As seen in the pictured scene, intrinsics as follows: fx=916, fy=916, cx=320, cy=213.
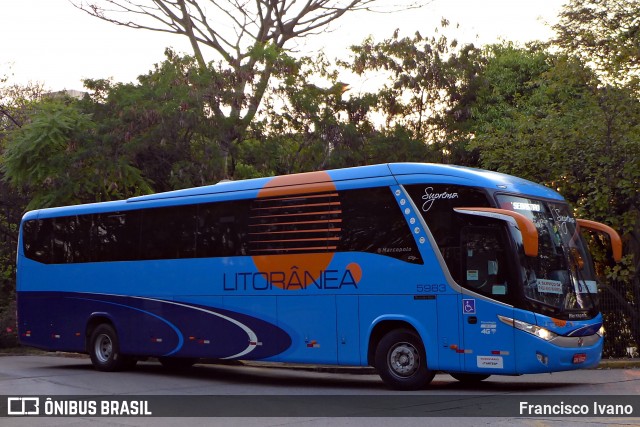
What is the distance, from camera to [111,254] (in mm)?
19375

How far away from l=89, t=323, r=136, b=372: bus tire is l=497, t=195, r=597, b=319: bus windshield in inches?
373

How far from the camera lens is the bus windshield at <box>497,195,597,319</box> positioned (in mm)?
13477

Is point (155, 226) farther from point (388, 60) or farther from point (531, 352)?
point (388, 60)

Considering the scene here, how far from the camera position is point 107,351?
19.6 meters

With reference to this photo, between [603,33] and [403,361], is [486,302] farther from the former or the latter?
[603,33]

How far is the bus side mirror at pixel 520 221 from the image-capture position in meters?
12.4

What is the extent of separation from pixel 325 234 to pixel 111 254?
5.99 meters

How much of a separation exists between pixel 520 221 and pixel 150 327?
8.80m

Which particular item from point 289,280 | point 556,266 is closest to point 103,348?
point 289,280

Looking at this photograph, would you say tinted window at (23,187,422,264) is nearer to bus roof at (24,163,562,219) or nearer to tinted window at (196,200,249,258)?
tinted window at (196,200,249,258)

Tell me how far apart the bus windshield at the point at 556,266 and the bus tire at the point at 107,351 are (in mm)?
9463

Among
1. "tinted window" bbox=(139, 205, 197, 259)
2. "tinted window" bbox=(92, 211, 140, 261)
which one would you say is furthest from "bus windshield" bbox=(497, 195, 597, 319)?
"tinted window" bbox=(92, 211, 140, 261)

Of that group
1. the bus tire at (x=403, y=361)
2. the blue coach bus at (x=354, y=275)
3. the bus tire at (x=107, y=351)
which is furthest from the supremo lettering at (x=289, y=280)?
the bus tire at (x=107, y=351)
